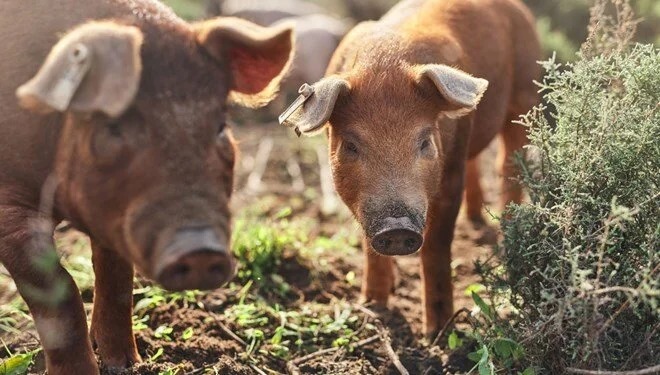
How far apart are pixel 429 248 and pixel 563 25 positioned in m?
5.47

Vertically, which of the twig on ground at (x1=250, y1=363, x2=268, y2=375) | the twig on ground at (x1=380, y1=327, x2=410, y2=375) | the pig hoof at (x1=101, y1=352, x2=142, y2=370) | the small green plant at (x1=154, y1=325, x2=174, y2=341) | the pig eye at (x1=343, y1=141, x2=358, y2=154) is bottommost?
the twig on ground at (x1=250, y1=363, x2=268, y2=375)

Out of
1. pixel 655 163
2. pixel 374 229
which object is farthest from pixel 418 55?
pixel 655 163

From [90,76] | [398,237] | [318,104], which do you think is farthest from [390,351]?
[90,76]

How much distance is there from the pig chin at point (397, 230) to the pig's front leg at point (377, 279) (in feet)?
3.78

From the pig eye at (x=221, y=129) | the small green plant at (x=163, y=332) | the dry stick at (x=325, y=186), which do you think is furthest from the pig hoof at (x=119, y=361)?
the dry stick at (x=325, y=186)

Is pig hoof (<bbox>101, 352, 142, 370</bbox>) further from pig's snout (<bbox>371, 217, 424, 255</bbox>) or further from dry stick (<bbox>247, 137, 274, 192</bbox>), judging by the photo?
dry stick (<bbox>247, 137, 274, 192</bbox>)

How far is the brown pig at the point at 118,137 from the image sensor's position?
10.3ft

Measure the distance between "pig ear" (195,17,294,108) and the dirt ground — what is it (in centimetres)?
140

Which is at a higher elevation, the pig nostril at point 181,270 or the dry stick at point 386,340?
the pig nostril at point 181,270

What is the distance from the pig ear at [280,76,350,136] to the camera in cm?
453

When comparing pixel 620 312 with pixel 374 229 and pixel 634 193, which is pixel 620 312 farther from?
pixel 374 229

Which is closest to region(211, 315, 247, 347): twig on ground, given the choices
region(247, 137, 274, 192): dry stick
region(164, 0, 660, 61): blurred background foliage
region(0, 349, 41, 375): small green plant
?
region(0, 349, 41, 375): small green plant

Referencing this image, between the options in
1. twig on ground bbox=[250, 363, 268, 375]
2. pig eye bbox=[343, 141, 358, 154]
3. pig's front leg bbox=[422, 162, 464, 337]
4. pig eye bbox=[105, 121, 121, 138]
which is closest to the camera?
pig eye bbox=[105, 121, 121, 138]

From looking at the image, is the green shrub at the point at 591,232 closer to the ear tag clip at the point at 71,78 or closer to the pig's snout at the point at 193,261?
the pig's snout at the point at 193,261
